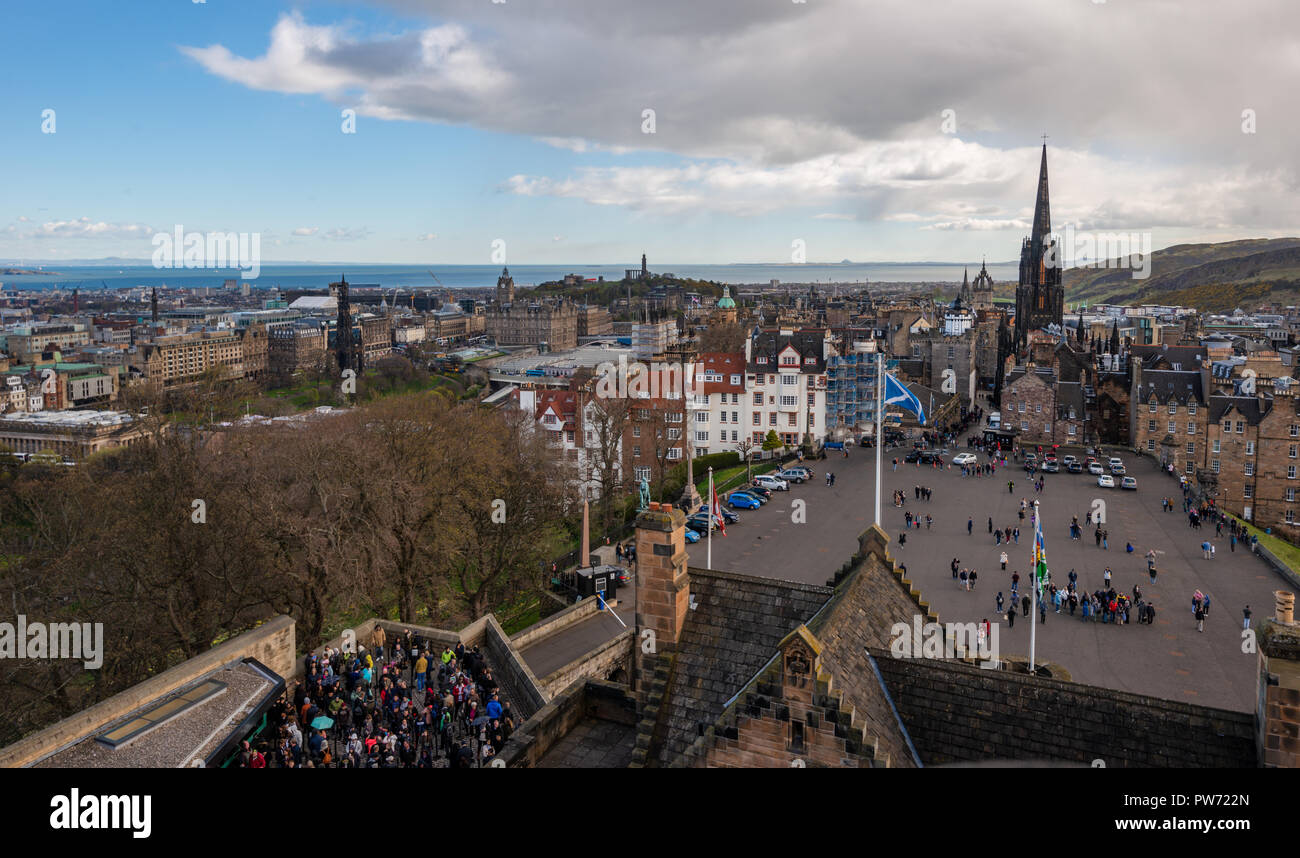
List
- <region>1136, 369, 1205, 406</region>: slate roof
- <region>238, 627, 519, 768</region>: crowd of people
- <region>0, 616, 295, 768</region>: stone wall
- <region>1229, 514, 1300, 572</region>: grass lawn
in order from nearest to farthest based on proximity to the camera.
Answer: <region>0, 616, 295, 768</region>: stone wall
<region>238, 627, 519, 768</region>: crowd of people
<region>1229, 514, 1300, 572</region>: grass lawn
<region>1136, 369, 1205, 406</region>: slate roof

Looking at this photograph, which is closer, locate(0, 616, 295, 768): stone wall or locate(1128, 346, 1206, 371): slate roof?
locate(0, 616, 295, 768): stone wall

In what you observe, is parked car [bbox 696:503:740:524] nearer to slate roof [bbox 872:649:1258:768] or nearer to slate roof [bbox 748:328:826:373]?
slate roof [bbox 748:328:826:373]

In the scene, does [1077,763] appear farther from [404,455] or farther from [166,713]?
[404,455]

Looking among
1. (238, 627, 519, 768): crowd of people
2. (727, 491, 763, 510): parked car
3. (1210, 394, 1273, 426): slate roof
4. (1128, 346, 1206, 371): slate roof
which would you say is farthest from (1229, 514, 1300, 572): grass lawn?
(238, 627, 519, 768): crowd of people

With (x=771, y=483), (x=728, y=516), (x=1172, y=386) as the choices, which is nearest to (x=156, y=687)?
(x=728, y=516)

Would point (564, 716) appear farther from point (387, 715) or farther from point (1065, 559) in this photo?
point (1065, 559)

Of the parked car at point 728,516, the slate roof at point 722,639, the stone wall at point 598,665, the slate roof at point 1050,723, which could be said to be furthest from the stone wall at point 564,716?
the parked car at point 728,516
